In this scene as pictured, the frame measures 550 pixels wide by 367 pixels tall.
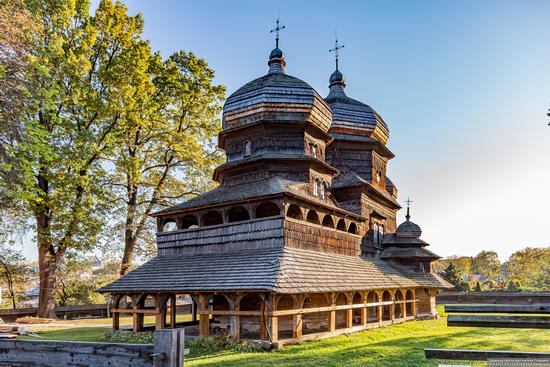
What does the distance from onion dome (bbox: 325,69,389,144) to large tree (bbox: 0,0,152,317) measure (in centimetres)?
1245

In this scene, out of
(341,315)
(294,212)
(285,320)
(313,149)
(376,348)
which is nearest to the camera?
(376,348)

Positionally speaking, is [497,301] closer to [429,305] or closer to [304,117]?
[429,305]

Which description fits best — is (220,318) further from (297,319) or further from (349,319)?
(349,319)

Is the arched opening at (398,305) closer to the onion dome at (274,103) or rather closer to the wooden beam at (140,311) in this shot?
the onion dome at (274,103)

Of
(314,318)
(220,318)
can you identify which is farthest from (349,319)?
(220,318)

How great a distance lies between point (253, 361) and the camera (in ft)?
35.9

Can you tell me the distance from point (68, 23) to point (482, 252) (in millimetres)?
71403

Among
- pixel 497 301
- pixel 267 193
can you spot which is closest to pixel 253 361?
pixel 267 193

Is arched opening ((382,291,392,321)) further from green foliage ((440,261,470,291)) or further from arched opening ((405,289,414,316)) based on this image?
green foliage ((440,261,470,291))

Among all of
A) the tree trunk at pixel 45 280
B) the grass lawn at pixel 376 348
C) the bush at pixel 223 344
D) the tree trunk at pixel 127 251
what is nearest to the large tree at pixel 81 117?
the tree trunk at pixel 45 280

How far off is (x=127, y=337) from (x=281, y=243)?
652 centimetres

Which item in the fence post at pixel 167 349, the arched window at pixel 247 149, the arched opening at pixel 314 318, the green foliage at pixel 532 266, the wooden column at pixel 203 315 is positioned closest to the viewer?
the fence post at pixel 167 349

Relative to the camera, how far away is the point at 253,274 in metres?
13.8

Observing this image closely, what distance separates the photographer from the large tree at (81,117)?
74.9 ft
